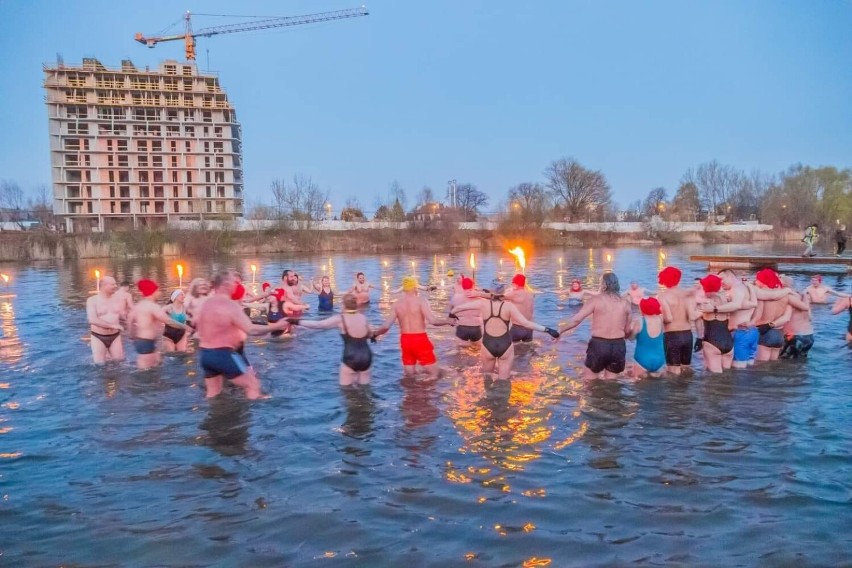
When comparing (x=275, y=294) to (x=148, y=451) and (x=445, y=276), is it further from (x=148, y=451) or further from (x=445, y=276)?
(x=445, y=276)

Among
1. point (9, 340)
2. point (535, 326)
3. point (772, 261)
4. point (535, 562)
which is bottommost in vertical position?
point (535, 562)

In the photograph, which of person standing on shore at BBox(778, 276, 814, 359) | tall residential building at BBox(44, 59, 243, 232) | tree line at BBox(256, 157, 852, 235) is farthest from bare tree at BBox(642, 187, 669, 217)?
person standing on shore at BBox(778, 276, 814, 359)

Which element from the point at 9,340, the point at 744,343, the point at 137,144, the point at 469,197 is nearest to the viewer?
the point at 744,343

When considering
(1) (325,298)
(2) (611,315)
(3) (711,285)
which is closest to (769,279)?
(3) (711,285)

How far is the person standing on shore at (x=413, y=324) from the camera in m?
10.0

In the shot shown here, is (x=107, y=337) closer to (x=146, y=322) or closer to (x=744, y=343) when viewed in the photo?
(x=146, y=322)

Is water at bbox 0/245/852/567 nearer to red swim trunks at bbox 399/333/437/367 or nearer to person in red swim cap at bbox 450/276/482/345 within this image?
red swim trunks at bbox 399/333/437/367

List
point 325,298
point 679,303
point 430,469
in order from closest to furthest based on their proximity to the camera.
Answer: point 430,469
point 679,303
point 325,298

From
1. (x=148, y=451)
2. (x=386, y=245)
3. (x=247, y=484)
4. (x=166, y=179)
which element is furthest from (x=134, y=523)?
(x=166, y=179)

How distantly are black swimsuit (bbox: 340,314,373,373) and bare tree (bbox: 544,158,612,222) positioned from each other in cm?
9309

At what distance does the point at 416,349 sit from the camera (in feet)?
33.9

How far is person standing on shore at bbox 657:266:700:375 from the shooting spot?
9945mm

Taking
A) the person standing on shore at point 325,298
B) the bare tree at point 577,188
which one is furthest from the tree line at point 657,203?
the person standing on shore at point 325,298

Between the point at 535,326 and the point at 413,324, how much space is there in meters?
1.95
